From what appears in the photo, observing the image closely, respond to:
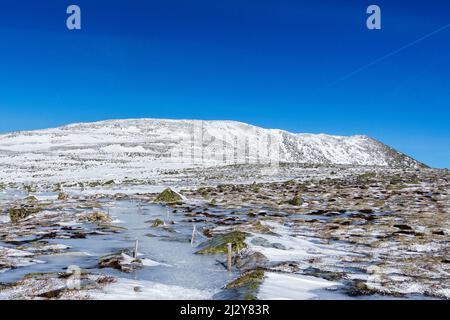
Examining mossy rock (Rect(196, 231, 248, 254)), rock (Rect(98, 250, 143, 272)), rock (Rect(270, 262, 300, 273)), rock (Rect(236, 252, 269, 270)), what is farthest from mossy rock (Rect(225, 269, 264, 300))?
rock (Rect(98, 250, 143, 272))

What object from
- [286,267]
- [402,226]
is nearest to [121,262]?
[286,267]

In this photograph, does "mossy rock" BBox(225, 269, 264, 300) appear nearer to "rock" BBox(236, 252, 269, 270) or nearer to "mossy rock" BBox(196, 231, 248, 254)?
"rock" BBox(236, 252, 269, 270)

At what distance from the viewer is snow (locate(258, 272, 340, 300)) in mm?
11148

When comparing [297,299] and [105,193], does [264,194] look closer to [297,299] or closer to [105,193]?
[105,193]

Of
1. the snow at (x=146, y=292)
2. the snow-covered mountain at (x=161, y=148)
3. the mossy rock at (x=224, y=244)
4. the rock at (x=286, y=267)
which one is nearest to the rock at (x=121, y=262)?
the snow at (x=146, y=292)

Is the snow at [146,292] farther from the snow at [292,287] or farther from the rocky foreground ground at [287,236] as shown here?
the snow at [292,287]

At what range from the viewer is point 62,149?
11888cm

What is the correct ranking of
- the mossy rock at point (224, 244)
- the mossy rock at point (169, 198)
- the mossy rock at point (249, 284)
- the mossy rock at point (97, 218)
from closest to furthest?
the mossy rock at point (249, 284) < the mossy rock at point (224, 244) < the mossy rock at point (97, 218) < the mossy rock at point (169, 198)

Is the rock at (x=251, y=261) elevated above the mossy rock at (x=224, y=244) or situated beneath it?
situated beneath

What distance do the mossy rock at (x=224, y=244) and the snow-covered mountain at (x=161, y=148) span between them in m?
58.6

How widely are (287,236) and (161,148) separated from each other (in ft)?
349

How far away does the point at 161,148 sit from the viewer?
125m

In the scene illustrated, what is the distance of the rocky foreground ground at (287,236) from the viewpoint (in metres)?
12.5

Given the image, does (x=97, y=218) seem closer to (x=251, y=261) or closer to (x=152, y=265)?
(x=152, y=265)
